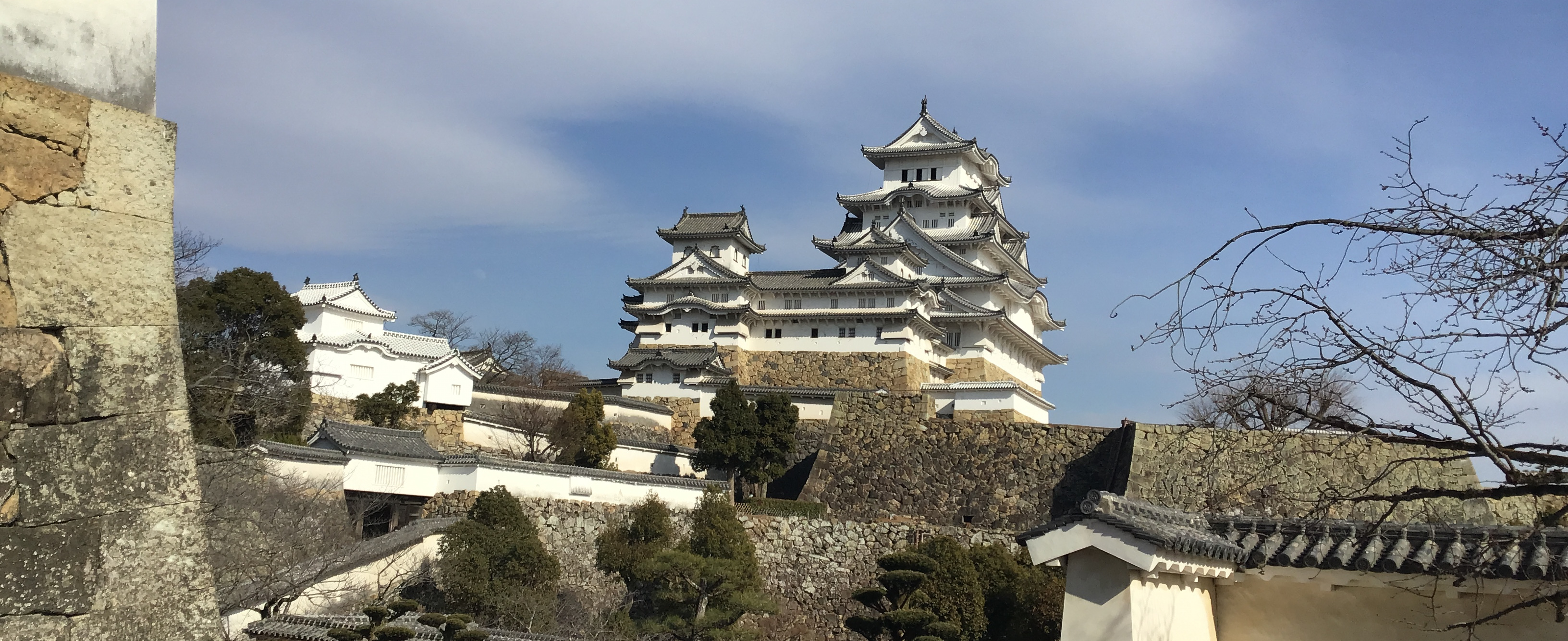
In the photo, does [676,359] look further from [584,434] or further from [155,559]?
[155,559]

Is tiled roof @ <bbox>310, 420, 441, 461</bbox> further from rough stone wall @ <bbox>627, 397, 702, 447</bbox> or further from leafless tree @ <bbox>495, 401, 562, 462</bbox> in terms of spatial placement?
rough stone wall @ <bbox>627, 397, 702, 447</bbox>

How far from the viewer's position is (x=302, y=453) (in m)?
20.0

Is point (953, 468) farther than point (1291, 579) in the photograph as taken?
Yes

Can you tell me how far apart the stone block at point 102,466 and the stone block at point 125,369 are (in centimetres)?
3

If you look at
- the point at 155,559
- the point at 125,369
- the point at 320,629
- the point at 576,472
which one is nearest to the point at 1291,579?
the point at 155,559

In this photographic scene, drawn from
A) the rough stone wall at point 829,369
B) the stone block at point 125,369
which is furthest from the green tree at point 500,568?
the stone block at point 125,369

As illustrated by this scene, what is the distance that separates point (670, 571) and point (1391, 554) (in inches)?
480

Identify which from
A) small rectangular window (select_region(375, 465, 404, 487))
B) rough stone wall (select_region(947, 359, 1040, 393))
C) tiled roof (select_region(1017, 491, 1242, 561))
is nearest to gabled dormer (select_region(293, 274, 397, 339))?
small rectangular window (select_region(375, 465, 404, 487))

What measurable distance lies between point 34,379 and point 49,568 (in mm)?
420

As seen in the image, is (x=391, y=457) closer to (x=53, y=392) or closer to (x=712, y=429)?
(x=712, y=429)

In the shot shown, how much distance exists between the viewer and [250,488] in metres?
16.6

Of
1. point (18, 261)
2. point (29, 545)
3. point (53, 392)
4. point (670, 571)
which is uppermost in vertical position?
point (18, 261)

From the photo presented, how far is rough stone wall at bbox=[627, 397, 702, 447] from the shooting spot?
31172 mm

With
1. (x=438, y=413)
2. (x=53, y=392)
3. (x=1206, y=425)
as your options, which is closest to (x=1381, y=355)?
(x=1206, y=425)
